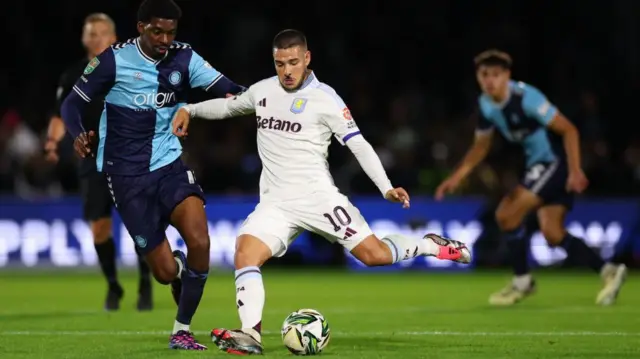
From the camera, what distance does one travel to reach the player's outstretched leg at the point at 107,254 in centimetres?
1143

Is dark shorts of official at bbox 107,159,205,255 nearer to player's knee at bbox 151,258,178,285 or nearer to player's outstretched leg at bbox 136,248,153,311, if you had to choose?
player's knee at bbox 151,258,178,285

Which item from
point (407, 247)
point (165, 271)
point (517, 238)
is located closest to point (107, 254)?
point (165, 271)

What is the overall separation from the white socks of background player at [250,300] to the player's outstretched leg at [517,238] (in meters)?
4.75

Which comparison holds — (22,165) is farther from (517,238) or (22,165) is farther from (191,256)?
(191,256)

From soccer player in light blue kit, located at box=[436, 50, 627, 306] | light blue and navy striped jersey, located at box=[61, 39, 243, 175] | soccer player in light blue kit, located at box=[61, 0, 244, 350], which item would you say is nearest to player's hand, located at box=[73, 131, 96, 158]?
soccer player in light blue kit, located at box=[61, 0, 244, 350]

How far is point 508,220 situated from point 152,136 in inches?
185

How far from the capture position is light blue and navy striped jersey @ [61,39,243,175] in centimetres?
857

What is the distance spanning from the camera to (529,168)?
12.3 meters

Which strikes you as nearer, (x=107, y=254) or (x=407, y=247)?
(x=407, y=247)

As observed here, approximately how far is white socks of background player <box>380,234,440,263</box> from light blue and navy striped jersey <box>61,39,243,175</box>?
1.53m

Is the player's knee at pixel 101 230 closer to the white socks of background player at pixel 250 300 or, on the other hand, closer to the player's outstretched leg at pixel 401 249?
the player's outstretched leg at pixel 401 249

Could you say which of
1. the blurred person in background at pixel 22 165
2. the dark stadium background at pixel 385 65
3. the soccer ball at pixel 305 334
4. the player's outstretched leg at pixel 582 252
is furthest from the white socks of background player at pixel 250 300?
the blurred person in background at pixel 22 165

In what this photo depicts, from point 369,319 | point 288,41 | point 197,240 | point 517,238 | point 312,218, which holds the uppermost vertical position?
point 288,41

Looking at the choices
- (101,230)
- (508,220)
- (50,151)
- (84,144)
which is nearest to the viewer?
(84,144)
